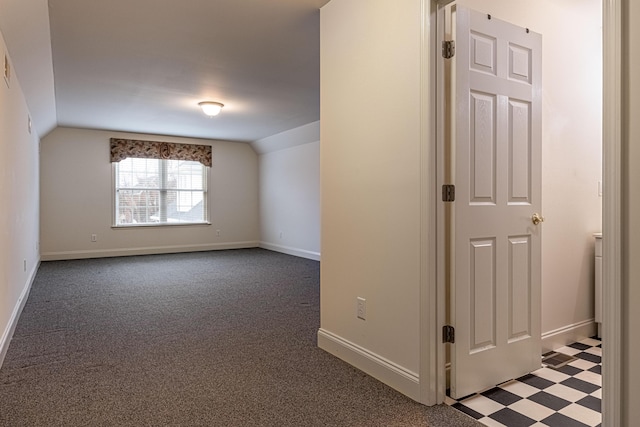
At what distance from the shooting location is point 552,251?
8.94 ft

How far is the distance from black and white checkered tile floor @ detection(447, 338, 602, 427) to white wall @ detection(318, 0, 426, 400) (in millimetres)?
353

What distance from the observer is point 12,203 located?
3281mm

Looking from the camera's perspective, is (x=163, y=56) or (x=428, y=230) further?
(x=163, y=56)

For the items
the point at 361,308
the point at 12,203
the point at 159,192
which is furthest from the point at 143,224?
the point at 361,308

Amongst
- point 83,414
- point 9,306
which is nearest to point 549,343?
point 83,414

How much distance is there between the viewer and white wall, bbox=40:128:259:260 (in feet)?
22.8

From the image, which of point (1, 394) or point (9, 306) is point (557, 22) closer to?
point (1, 394)

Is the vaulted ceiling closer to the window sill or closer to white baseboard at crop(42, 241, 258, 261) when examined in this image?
the window sill

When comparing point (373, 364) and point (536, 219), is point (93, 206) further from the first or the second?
point (536, 219)

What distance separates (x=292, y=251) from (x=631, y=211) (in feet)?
22.2

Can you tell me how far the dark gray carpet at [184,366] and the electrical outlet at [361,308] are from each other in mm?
320

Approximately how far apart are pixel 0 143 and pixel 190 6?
1583 millimetres

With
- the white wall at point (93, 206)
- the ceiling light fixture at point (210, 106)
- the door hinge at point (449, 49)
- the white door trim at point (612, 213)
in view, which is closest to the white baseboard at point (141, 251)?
the white wall at point (93, 206)

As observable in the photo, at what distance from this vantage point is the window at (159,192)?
7.65 meters
